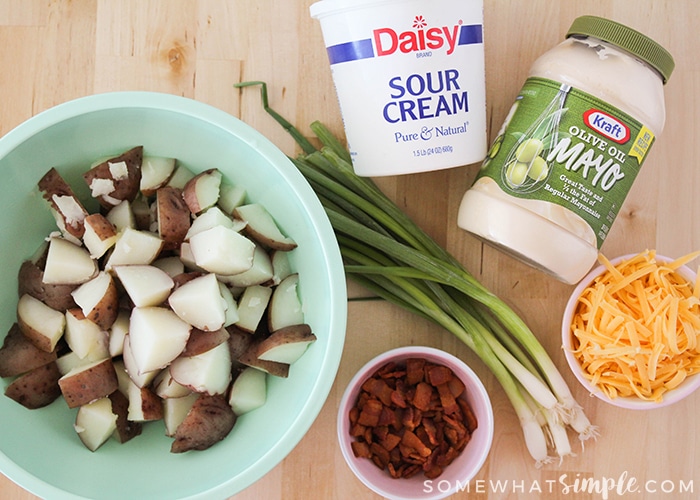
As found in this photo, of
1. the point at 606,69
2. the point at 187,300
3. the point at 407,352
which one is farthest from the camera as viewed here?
the point at 407,352

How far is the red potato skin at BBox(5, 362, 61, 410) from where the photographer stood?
97cm

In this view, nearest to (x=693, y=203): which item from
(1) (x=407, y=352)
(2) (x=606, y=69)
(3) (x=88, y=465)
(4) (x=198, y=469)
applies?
(2) (x=606, y=69)

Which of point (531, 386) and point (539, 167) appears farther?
point (531, 386)

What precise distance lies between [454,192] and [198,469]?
2.14 ft

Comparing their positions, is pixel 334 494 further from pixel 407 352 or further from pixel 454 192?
pixel 454 192

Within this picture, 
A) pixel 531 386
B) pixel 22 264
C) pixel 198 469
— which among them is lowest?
pixel 531 386

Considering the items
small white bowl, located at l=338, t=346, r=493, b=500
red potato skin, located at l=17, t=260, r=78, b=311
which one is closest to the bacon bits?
small white bowl, located at l=338, t=346, r=493, b=500

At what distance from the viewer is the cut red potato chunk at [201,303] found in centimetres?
92

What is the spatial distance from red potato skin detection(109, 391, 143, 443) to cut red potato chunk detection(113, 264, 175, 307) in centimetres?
16

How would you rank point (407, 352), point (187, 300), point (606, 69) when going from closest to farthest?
point (187, 300) → point (606, 69) → point (407, 352)

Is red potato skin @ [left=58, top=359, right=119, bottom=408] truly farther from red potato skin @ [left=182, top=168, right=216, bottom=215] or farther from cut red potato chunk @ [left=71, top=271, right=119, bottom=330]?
red potato skin @ [left=182, top=168, right=216, bottom=215]

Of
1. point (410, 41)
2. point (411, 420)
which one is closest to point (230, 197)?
point (410, 41)

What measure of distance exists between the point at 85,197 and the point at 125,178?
0.09 metres

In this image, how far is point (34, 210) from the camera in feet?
3.34
